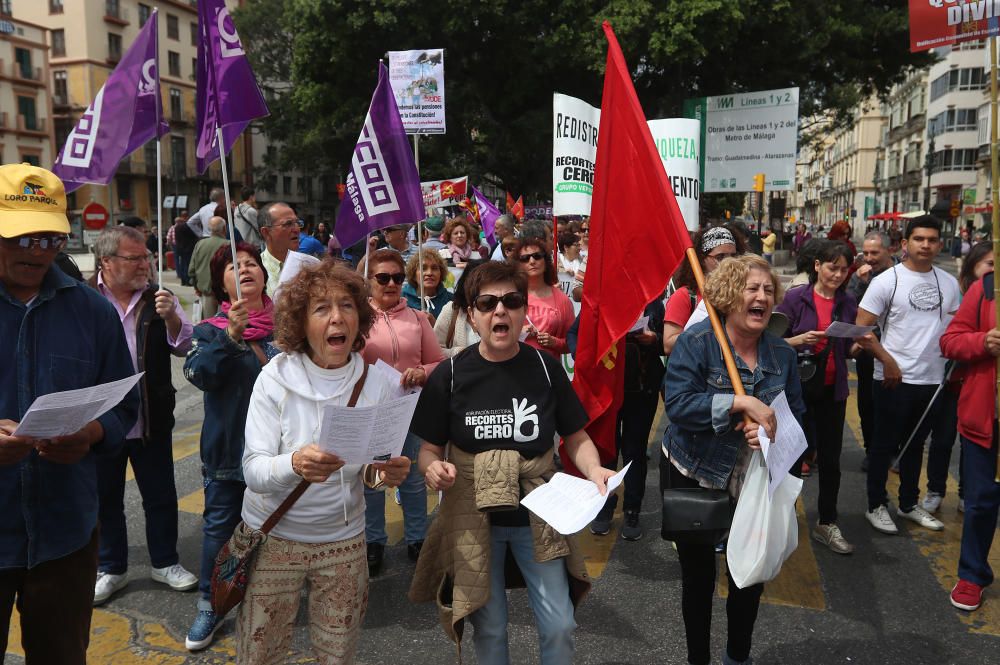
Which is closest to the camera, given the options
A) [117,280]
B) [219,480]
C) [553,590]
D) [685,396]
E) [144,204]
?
[553,590]

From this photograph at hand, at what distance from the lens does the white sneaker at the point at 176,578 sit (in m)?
4.30

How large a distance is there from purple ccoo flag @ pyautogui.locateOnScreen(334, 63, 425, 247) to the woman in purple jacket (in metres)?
2.54

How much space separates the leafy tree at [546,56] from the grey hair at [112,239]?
676 inches

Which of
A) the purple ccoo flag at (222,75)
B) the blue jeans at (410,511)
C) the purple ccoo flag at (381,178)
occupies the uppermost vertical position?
the purple ccoo flag at (222,75)

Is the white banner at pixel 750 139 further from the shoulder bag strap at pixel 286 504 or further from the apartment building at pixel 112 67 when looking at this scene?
the apartment building at pixel 112 67

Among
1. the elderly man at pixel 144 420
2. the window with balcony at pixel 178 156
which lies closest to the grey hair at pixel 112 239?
the elderly man at pixel 144 420

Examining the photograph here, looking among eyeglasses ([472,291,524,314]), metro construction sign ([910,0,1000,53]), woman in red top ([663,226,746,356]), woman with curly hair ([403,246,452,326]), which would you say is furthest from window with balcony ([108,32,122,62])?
eyeglasses ([472,291,524,314])

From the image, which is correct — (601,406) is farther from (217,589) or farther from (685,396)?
(217,589)

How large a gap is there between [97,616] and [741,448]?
11.2 ft

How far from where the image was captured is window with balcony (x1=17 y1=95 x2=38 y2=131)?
50.4 m

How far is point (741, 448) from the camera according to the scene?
3.12 m

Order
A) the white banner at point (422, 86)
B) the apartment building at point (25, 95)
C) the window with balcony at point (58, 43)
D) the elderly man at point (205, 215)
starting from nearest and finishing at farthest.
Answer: the white banner at point (422, 86)
the elderly man at point (205, 215)
the apartment building at point (25, 95)
the window with balcony at point (58, 43)

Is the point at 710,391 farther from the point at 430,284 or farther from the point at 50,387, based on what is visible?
the point at 430,284

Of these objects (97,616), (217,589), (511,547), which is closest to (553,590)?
(511,547)
